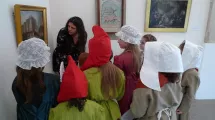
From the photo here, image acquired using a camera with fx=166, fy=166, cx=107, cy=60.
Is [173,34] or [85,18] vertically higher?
[85,18]

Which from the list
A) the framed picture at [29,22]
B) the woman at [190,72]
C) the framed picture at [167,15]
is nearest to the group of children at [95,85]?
the woman at [190,72]

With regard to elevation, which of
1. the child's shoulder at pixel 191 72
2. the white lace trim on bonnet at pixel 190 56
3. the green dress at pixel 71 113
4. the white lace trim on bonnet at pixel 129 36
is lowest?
the green dress at pixel 71 113

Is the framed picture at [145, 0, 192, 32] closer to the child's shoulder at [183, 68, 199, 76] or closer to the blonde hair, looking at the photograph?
the child's shoulder at [183, 68, 199, 76]

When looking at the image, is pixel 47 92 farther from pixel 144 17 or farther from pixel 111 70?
pixel 144 17

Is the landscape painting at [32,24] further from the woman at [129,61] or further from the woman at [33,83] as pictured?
the woman at [129,61]

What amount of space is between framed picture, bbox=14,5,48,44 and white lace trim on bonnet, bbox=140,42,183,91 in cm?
106

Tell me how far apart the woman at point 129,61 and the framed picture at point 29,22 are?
872mm

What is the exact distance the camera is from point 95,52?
1.30 meters

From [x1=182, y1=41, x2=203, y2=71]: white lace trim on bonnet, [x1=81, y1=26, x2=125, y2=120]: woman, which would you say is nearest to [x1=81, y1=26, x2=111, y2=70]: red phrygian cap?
[x1=81, y1=26, x2=125, y2=120]: woman

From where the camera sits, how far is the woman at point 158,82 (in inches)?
43.8

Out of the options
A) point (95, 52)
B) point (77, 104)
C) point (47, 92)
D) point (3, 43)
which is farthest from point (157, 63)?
point (3, 43)

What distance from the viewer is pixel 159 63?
3.69ft

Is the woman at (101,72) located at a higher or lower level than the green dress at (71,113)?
higher

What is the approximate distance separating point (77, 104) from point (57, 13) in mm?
1836
